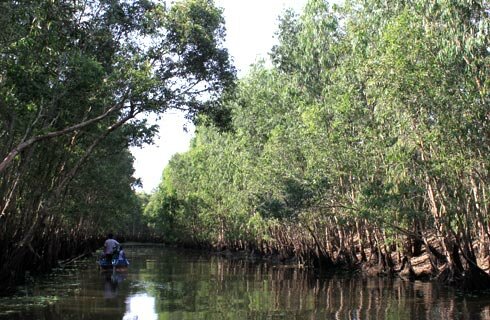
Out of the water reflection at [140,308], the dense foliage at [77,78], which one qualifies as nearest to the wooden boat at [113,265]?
the dense foliage at [77,78]

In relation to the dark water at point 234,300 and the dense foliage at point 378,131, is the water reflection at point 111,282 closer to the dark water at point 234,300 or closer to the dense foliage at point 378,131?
the dark water at point 234,300

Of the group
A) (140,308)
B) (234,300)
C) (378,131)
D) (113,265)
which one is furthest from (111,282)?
(378,131)

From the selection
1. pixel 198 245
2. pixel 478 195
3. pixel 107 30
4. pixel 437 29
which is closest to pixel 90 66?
pixel 107 30

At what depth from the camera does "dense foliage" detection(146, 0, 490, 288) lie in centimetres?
1480

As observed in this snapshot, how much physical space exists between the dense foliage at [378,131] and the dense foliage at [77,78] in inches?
110

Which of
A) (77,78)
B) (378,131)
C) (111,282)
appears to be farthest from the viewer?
(111,282)

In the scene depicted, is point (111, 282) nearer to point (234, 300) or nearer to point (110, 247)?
point (110, 247)

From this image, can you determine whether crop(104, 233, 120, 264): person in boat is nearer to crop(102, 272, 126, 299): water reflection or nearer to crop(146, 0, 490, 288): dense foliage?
crop(102, 272, 126, 299): water reflection

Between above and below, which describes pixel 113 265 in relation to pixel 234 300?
above

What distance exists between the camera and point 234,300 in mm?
16516

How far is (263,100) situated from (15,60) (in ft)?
72.2

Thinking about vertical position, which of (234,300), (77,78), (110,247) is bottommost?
(234,300)

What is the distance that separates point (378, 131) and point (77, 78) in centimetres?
1126

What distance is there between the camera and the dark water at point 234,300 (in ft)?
43.7
